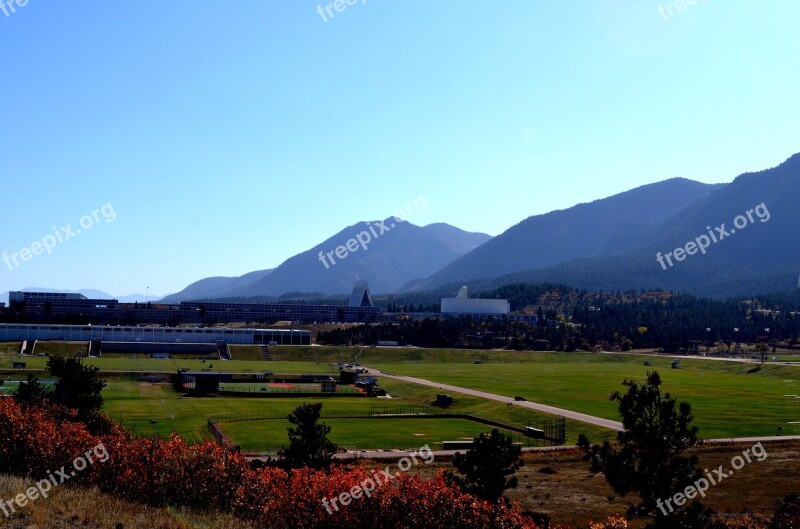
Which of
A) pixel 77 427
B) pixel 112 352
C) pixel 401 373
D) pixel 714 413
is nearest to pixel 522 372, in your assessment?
pixel 401 373

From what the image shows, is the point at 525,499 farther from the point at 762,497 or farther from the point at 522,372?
the point at 522,372

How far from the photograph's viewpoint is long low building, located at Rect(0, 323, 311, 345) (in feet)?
486

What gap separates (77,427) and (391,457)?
26.4 meters

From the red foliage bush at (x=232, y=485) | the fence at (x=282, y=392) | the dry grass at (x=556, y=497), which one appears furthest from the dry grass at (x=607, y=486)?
the fence at (x=282, y=392)

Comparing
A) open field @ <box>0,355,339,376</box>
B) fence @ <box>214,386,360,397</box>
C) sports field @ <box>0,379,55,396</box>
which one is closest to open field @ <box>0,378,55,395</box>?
sports field @ <box>0,379,55,396</box>

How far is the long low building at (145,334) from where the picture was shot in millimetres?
148250

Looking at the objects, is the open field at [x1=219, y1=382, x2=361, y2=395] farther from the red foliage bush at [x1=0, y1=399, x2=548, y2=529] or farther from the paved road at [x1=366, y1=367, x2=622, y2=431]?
the red foliage bush at [x1=0, y1=399, x2=548, y2=529]

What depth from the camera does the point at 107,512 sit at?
25.0m

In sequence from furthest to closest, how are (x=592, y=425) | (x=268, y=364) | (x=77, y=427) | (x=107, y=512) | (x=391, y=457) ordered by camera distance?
1. (x=268, y=364)
2. (x=592, y=425)
3. (x=391, y=457)
4. (x=77, y=427)
5. (x=107, y=512)

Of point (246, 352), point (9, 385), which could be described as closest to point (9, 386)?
point (9, 385)

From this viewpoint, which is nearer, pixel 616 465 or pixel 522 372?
pixel 616 465

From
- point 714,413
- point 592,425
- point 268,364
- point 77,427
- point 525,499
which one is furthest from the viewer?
point 268,364

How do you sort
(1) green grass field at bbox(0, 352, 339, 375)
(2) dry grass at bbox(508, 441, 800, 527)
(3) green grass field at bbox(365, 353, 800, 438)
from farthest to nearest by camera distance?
1. (1) green grass field at bbox(0, 352, 339, 375)
2. (3) green grass field at bbox(365, 353, 800, 438)
3. (2) dry grass at bbox(508, 441, 800, 527)

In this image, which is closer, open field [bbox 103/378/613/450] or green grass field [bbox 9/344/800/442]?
open field [bbox 103/378/613/450]
